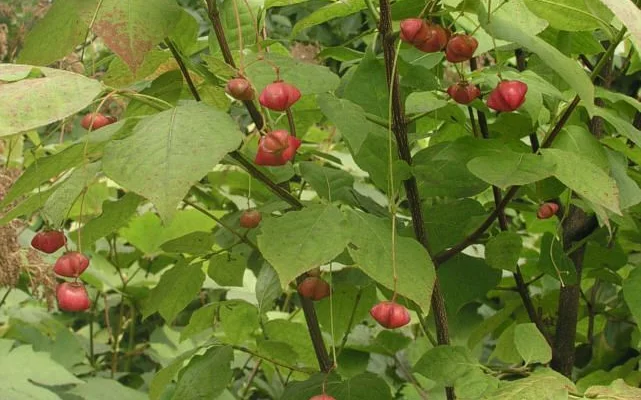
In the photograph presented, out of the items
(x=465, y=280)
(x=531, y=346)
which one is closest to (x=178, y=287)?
(x=465, y=280)

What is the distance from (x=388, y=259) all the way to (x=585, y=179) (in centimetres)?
21

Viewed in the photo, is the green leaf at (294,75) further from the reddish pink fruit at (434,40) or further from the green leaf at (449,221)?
the green leaf at (449,221)

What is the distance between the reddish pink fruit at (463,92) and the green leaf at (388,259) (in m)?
0.16

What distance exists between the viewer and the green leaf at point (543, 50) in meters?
0.78

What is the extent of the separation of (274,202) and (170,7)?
0.36 meters

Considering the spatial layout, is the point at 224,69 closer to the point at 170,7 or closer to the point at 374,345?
the point at 170,7

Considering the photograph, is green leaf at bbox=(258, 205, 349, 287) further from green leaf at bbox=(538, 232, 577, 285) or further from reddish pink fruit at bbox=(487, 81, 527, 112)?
green leaf at bbox=(538, 232, 577, 285)

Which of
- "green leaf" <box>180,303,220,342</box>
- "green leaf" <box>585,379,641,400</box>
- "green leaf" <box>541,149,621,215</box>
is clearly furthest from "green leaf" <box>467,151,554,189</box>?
"green leaf" <box>180,303,220,342</box>

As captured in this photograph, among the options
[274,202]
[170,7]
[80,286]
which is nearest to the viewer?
[170,7]

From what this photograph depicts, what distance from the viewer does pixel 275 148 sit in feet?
2.77

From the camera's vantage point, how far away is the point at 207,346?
1.22m

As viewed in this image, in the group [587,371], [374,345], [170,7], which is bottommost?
[587,371]

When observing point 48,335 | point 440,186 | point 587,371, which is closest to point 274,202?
point 440,186

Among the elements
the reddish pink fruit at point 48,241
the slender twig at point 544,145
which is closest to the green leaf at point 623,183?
the slender twig at point 544,145
